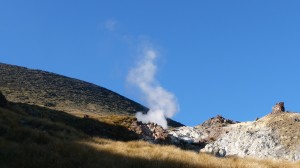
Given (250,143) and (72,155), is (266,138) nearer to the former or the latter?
(250,143)

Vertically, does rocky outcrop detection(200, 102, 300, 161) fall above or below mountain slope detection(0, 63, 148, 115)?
below

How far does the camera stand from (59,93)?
10462cm

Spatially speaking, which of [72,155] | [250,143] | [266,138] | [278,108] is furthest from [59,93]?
[72,155]

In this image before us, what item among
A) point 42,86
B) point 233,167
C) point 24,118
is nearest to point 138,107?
point 42,86

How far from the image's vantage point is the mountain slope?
90213 millimetres

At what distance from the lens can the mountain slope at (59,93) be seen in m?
90.2

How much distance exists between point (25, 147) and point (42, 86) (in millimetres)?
95269

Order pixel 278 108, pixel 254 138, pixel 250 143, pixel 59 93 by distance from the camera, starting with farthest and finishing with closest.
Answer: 1. pixel 59 93
2. pixel 278 108
3. pixel 254 138
4. pixel 250 143

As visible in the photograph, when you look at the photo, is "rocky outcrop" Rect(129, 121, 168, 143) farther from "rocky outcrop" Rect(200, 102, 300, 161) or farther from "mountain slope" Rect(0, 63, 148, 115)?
"mountain slope" Rect(0, 63, 148, 115)

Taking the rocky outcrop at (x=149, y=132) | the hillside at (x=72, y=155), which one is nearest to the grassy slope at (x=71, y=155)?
the hillside at (x=72, y=155)

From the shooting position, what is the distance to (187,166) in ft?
48.4

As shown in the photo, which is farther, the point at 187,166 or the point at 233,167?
the point at 233,167

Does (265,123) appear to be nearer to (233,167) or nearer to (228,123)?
(228,123)

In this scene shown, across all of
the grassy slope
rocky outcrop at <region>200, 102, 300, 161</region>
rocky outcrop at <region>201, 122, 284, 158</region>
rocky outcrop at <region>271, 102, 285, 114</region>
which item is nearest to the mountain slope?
rocky outcrop at <region>271, 102, 285, 114</region>
